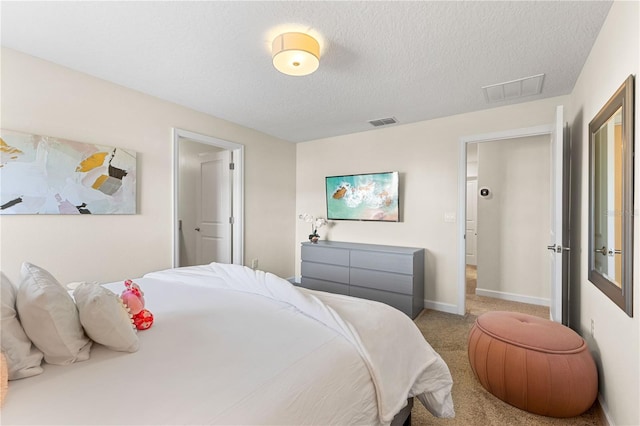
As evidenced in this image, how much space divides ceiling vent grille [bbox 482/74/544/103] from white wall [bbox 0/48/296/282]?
9.68ft

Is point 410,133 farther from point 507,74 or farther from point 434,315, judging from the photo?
point 434,315

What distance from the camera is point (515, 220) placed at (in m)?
3.90

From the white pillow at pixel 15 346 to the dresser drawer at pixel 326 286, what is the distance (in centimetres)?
304

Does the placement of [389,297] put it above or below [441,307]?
above

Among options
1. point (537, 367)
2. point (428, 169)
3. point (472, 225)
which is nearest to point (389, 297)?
point (428, 169)

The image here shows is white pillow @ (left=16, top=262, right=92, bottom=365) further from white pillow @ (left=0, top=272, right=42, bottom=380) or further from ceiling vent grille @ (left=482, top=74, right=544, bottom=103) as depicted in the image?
ceiling vent grille @ (left=482, top=74, right=544, bottom=103)

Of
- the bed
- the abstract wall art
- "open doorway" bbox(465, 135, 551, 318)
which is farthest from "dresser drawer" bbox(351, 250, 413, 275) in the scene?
the abstract wall art

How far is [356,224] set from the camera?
13.6 ft

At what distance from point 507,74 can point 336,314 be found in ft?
8.01

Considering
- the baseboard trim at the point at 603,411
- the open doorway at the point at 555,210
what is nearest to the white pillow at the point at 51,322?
the baseboard trim at the point at 603,411

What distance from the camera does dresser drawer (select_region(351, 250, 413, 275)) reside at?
321 centimetres

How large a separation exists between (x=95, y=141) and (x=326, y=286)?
2.94 meters

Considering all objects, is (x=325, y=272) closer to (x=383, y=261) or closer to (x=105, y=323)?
(x=383, y=261)

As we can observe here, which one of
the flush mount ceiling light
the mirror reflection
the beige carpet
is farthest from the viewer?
the flush mount ceiling light
